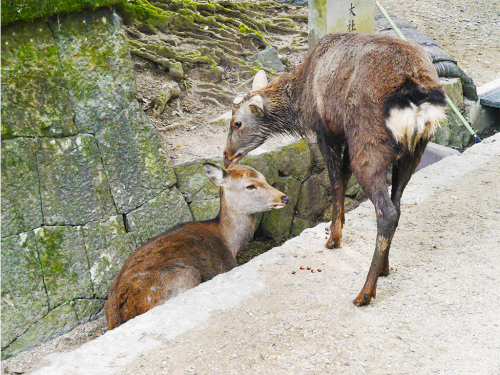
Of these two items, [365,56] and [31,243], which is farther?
[31,243]

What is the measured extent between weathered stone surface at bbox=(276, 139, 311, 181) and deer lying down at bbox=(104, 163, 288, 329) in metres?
1.60

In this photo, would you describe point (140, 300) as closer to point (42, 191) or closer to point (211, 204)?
point (42, 191)

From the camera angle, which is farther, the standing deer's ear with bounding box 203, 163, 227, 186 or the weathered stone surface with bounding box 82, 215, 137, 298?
the weathered stone surface with bounding box 82, 215, 137, 298

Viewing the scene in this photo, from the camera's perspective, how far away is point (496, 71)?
10977mm

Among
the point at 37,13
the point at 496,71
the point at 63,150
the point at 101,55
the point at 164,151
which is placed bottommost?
the point at 496,71

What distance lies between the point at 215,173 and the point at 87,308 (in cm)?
207

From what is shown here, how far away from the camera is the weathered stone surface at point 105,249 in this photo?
5293mm

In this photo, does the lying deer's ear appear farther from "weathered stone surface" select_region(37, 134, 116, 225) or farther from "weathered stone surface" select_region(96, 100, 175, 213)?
"weathered stone surface" select_region(37, 134, 116, 225)

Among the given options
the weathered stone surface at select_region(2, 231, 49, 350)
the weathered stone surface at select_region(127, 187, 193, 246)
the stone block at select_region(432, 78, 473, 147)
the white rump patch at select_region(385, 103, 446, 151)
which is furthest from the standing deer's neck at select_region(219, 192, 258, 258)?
the stone block at select_region(432, 78, 473, 147)

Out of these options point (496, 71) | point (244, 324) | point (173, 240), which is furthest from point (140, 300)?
point (496, 71)

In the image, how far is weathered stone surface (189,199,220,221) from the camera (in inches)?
241

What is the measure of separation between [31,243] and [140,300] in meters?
1.55

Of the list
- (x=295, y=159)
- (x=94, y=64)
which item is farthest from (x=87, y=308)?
(x=295, y=159)

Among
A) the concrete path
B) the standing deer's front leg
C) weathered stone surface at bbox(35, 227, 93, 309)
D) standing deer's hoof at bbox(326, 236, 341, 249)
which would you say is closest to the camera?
the concrete path
